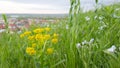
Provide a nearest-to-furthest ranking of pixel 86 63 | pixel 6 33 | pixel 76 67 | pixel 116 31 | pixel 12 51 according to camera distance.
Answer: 1. pixel 86 63
2. pixel 76 67
3. pixel 12 51
4. pixel 116 31
5. pixel 6 33

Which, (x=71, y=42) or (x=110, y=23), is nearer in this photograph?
(x=71, y=42)

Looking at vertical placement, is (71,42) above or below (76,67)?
above

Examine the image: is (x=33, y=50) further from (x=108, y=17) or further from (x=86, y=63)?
(x=108, y=17)

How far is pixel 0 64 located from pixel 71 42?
0.57m

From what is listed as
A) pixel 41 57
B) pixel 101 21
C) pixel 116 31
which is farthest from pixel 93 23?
pixel 41 57

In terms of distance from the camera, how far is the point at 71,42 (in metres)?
2.24

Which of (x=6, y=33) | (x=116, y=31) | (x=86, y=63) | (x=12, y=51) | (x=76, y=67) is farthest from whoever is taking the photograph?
(x=6, y=33)

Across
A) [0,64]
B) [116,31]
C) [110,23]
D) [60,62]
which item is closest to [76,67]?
[60,62]

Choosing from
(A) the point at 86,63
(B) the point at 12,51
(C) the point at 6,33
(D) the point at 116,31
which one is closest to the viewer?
(A) the point at 86,63

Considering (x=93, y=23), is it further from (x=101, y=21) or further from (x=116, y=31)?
(x=116, y=31)

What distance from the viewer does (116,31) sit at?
2787mm

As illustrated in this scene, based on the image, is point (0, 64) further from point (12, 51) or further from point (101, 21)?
point (101, 21)

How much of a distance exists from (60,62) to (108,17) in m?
1.15

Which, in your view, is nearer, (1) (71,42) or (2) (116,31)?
(1) (71,42)
